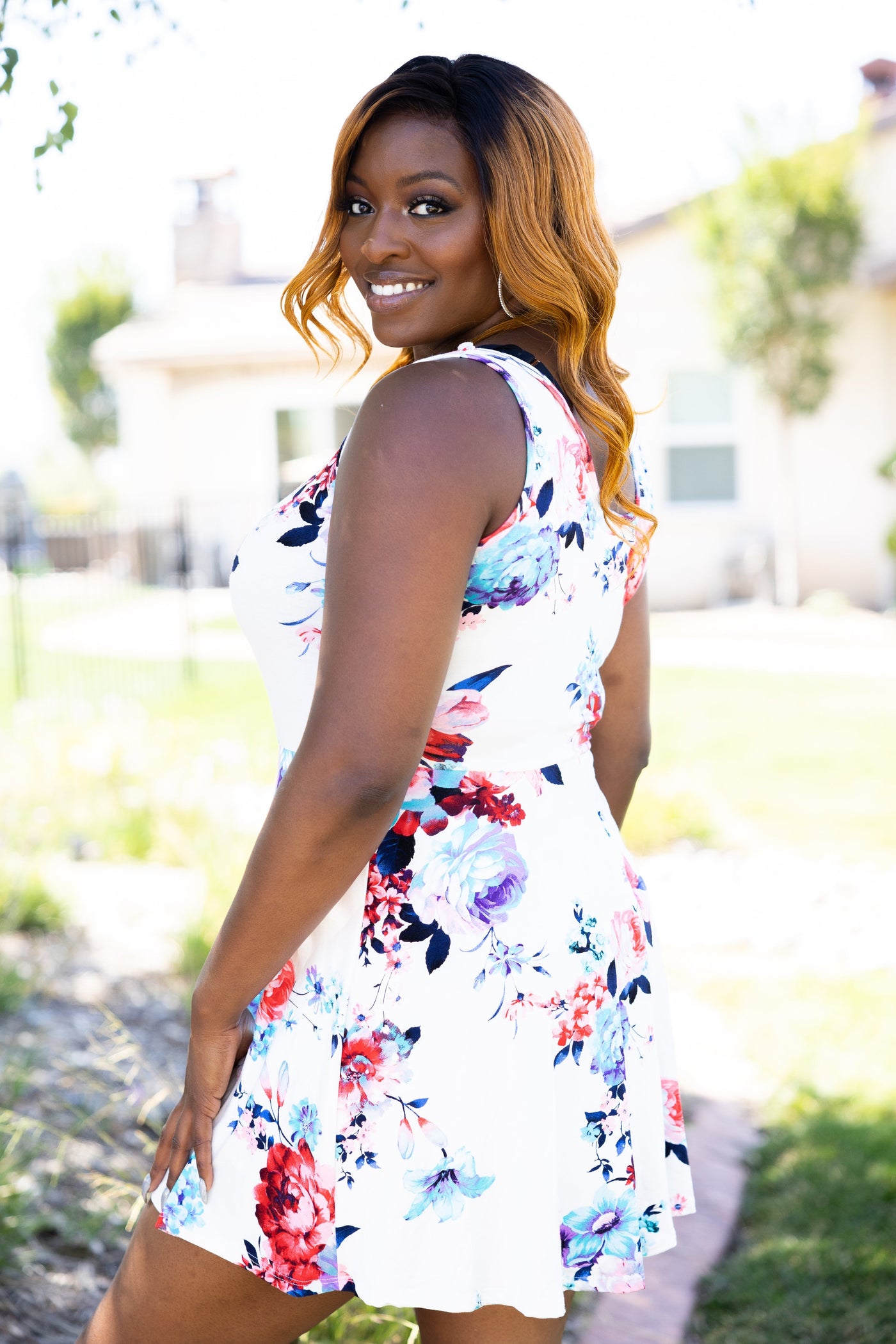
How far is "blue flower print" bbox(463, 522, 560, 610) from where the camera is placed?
54.1 inches

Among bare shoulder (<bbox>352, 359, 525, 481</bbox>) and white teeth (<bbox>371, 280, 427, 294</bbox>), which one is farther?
white teeth (<bbox>371, 280, 427, 294</bbox>)

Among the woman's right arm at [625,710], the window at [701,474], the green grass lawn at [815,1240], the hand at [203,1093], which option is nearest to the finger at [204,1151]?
the hand at [203,1093]

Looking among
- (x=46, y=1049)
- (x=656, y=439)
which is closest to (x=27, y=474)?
(x=656, y=439)

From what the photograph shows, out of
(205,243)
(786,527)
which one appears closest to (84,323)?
(205,243)

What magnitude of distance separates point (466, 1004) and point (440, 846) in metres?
0.17

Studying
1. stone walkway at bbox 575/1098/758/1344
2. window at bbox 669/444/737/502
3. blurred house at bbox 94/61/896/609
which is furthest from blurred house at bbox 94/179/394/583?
stone walkway at bbox 575/1098/758/1344

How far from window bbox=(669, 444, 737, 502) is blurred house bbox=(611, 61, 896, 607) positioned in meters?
0.01

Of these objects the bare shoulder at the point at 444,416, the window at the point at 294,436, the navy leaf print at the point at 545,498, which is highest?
the window at the point at 294,436

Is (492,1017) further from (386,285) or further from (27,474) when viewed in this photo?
(27,474)

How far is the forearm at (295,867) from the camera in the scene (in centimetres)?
133

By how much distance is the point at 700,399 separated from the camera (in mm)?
15617

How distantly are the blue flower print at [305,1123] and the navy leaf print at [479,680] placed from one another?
1.54ft

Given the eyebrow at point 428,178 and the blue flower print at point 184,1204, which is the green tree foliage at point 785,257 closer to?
the eyebrow at point 428,178

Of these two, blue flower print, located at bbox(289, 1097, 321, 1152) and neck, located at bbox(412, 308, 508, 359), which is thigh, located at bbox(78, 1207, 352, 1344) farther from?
neck, located at bbox(412, 308, 508, 359)
